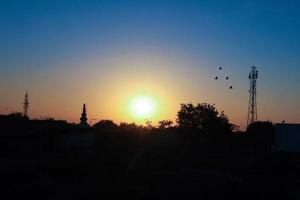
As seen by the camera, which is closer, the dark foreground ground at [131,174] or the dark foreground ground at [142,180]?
the dark foreground ground at [142,180]

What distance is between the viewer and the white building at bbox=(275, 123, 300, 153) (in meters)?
55.2

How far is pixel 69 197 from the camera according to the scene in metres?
27.0

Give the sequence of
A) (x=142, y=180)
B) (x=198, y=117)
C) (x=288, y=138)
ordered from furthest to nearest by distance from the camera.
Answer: (x=198, y=117) → (x=288, y=138) → (x=142, y=180)

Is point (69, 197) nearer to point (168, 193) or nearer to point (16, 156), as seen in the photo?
point (168, 193)

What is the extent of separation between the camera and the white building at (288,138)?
5522 centimetres

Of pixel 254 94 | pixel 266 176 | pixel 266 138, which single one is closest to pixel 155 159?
pixel 266 176

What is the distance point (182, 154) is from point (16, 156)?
14.4m

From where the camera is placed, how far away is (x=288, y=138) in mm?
55625

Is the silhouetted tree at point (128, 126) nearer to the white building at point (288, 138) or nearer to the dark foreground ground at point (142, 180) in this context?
the white building at point (288, 138)

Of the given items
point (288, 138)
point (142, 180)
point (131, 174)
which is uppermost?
point (288, 138)

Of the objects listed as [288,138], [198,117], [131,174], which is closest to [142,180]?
[131,174]

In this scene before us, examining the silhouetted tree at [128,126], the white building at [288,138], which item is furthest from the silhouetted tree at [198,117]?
the white building at [288,138]

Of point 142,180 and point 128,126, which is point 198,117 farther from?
point 142,180

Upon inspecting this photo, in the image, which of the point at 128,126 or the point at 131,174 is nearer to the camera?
the point at 131,174
